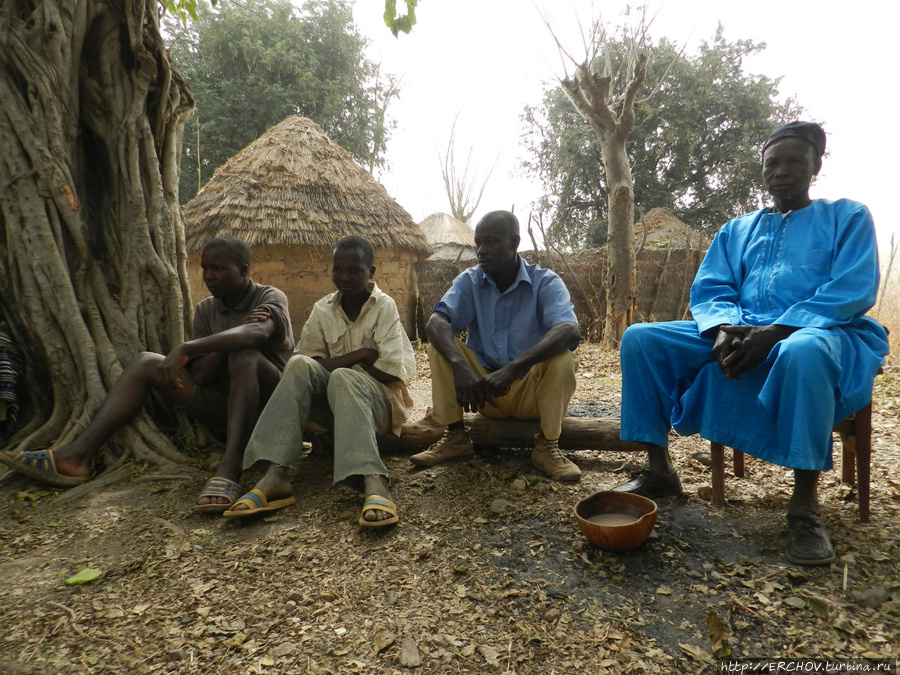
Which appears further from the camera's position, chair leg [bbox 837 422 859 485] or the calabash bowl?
chair leg [bbox 837 422 859 485]

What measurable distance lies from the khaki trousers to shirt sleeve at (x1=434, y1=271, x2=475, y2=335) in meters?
0.14

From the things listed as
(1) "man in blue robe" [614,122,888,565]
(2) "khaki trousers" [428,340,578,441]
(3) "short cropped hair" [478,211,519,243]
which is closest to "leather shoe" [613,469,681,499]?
(1) "man in blue robe" [614,122,888,565]

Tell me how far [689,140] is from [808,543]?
14848 mm

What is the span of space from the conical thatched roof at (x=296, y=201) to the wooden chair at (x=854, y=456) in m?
6.56

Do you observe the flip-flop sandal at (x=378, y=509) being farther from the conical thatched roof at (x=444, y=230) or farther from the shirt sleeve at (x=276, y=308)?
the conical thatched roof at (x=444, y=230)

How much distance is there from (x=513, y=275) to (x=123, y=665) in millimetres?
2284

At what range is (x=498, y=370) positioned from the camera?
245 centimetres

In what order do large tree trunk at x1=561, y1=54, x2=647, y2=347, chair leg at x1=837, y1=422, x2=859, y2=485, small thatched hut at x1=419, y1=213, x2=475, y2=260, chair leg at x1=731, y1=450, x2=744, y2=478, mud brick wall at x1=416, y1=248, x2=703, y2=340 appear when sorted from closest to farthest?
chair leg at x1=837, y1=422, x2=859, y2=485, chair leg at x1=731, y1=450, x2=744, y2=478, large tree trunk at x1=561, y1=54, x2=647, y2=347, mud brick wall at x1=416, y1=248, x2=703, y2=340, small thatched hut at x1=419, y1=213, x2=475, y2=260

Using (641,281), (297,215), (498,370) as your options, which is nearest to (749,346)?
(498,370)

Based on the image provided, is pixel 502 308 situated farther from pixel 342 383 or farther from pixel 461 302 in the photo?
pixel 342 383


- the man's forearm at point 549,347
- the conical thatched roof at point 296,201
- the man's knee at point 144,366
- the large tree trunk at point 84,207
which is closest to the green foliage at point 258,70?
the conical thatched roof at point 296,201

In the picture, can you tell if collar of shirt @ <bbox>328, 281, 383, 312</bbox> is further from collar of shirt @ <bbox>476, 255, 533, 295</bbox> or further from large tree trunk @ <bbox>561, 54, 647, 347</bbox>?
large tree trunk @ <bbox>561, 54, 647, 347</bbox>

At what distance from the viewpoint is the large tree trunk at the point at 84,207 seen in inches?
102

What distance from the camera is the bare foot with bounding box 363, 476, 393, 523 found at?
6.70ft
